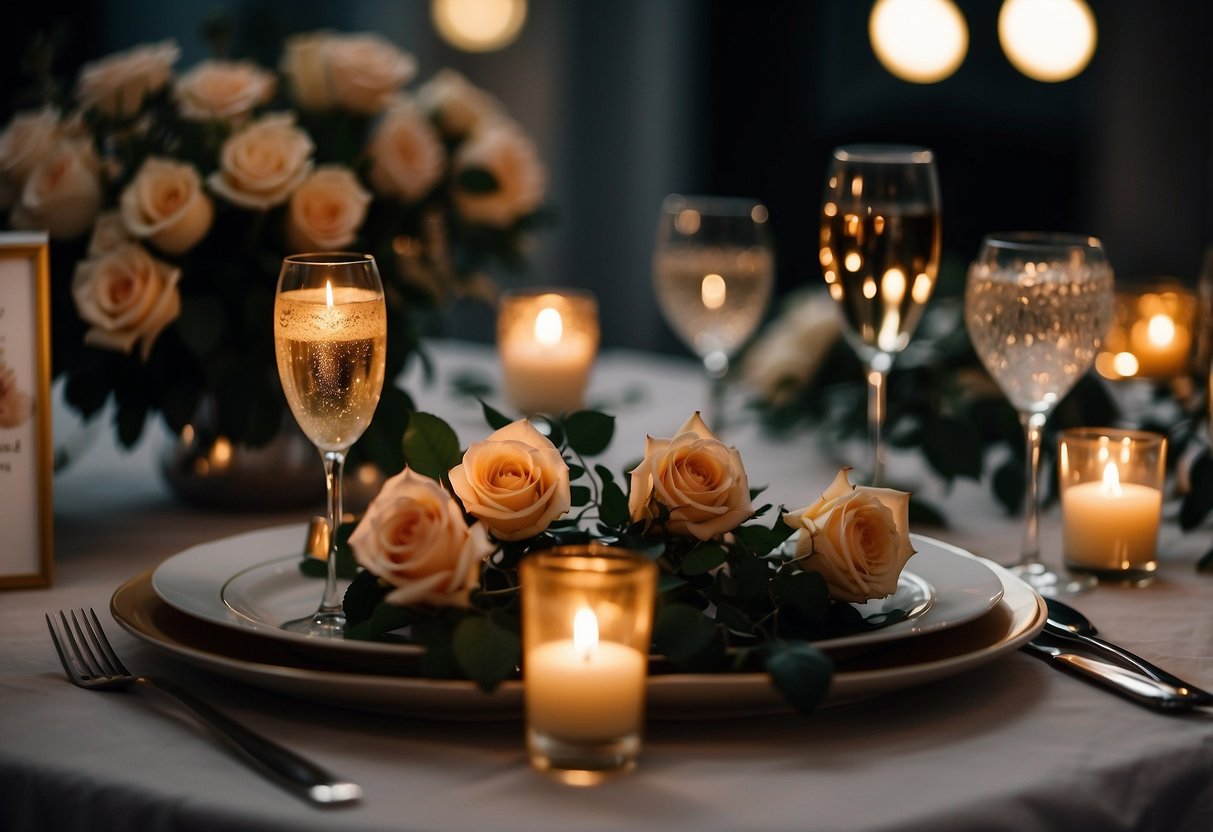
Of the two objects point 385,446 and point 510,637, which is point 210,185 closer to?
point 385,446

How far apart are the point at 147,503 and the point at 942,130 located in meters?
3.96

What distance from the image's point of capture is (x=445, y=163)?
176 cm

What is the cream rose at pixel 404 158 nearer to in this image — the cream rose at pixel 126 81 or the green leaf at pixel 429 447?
the cream rose at pixel 126 81

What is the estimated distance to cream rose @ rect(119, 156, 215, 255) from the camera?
4.26 feet

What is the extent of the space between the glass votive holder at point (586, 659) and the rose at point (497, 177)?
1047 mm

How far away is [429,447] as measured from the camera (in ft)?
3.13

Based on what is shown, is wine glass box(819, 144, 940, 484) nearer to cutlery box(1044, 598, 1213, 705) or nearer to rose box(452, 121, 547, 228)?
cutlery box(1044, 598, 1213, 705)

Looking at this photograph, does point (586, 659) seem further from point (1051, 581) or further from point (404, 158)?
point (404, 158)

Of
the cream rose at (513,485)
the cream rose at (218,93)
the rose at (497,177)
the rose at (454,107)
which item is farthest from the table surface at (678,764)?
the rose at (454,107)

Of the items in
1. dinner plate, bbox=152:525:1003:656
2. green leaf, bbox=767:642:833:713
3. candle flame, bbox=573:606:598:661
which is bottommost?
dinner plate, bbox=152:525:1003:656

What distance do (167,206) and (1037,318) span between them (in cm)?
81

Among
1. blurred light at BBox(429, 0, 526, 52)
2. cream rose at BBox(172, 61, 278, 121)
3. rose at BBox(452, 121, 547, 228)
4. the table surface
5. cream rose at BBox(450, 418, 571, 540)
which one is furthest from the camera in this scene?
blurred light at BBox(429, 0, 526, 52)

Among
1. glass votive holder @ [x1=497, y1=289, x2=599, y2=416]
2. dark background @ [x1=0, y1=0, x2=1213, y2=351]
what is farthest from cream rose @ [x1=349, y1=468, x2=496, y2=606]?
dark background @ [x1=0, y1=0, x2=1213, y2=351]

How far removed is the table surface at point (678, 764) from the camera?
28.6 inches
